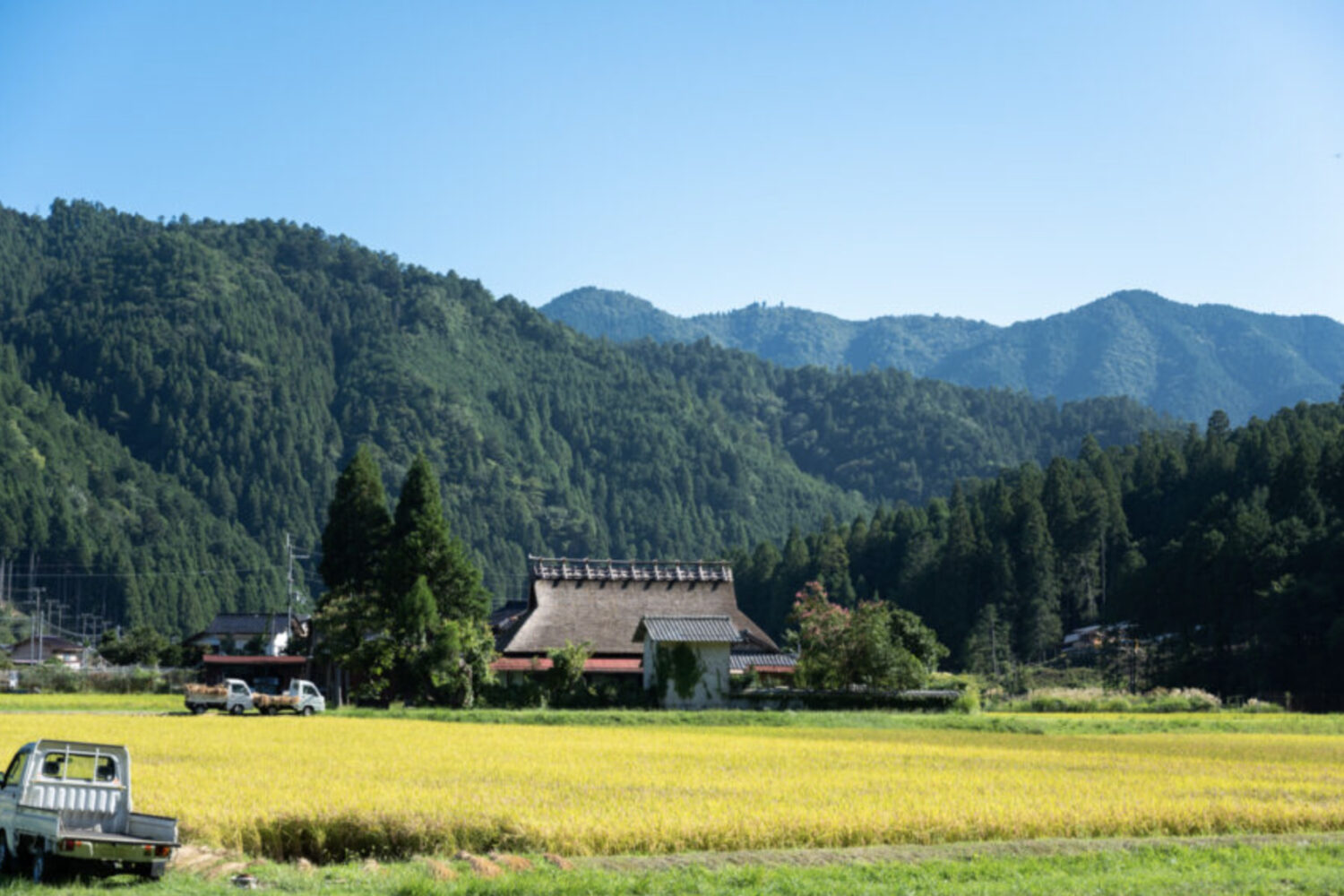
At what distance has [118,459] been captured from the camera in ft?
641

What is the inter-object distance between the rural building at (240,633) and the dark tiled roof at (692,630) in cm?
4942

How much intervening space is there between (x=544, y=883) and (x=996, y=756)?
19.8m

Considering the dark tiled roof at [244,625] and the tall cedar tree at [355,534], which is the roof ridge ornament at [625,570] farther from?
the dark tiled roof at [244,625]

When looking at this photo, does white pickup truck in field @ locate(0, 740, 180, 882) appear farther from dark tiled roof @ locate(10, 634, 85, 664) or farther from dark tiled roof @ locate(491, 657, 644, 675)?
dark tiled roof @ locate(10, 634, 85, 664)

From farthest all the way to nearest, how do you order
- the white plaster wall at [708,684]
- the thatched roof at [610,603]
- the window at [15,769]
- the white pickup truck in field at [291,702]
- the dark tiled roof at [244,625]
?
the dark tiled roof at [244,625] < the thatched roof at [610,603] < the white plaster wall at [708,684] < the white pickup truck in field at [291,702] < the window at [15,769]

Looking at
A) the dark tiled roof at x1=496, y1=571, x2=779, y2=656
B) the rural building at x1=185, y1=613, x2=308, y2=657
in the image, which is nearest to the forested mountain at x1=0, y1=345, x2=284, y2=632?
the rural building at x1=185, y1=613, x2=308, y2=657

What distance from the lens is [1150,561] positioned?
10050 cm

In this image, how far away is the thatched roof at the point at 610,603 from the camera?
67.3 m

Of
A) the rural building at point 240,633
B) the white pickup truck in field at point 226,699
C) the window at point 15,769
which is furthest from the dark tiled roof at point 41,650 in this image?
the window at point 15,769

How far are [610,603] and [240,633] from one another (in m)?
51.9

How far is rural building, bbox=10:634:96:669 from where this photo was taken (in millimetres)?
112812

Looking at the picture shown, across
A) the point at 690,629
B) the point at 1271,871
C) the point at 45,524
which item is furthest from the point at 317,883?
the point at 45,524

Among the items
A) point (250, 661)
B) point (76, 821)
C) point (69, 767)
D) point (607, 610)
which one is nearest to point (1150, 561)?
point (607, 610)

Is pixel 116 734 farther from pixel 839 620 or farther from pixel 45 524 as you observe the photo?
pixel 45 524
